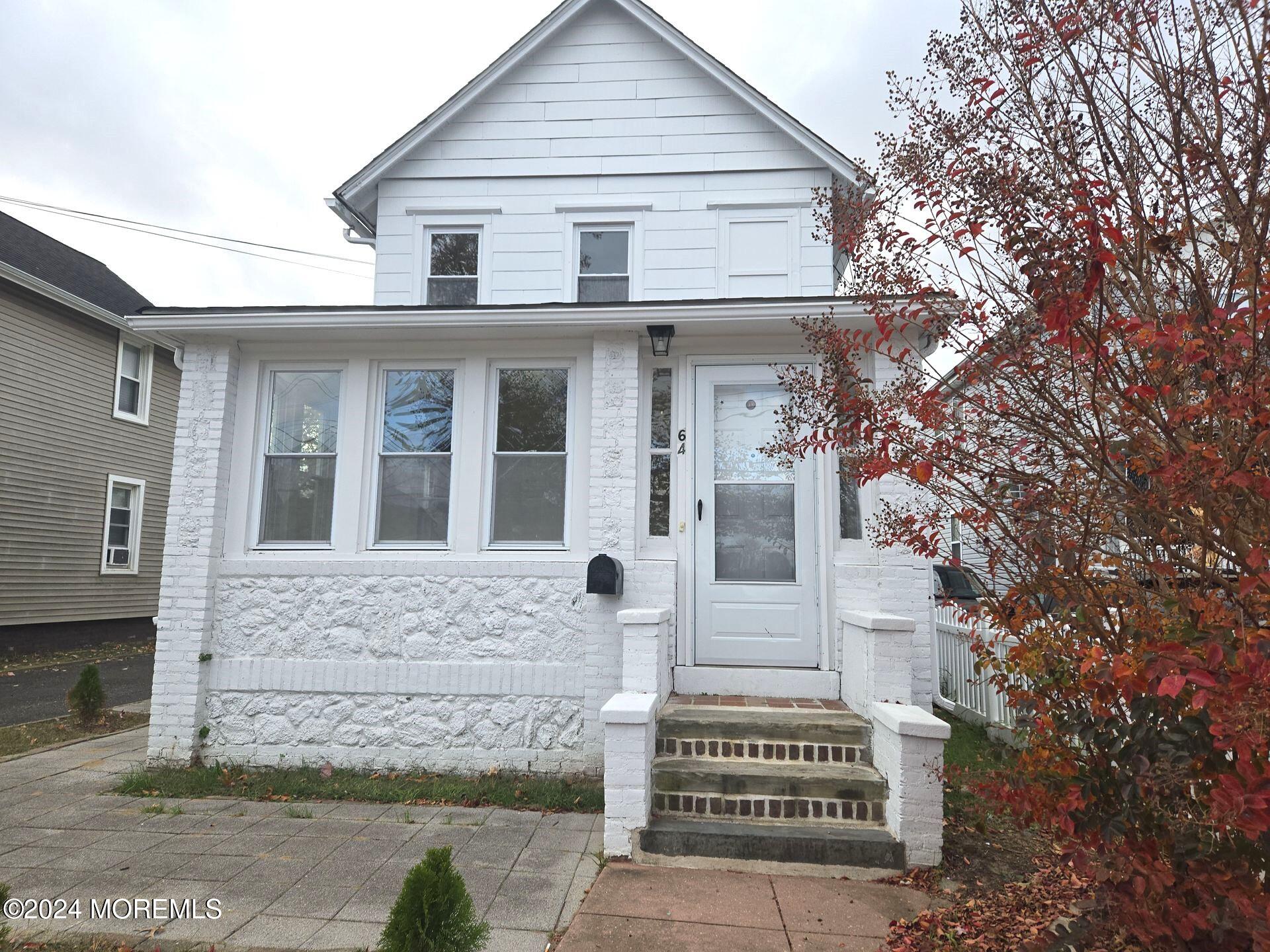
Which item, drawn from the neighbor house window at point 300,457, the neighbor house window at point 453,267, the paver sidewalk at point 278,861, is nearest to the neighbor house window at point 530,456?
the neighbor house window at point 300,457

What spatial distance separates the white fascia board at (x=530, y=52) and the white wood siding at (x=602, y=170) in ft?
0.37

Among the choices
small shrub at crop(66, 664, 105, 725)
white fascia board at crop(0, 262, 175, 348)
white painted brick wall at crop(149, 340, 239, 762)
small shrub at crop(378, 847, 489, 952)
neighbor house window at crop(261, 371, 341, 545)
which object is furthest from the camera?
white fascia board at crop(0, 262, 175, 348)

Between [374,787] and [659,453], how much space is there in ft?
11.0

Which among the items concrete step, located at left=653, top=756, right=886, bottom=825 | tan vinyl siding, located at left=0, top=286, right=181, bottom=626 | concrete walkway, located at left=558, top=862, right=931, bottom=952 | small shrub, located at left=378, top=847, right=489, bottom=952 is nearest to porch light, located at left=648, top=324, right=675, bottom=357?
concrete step, located at left=653, top=756, right=886, bottom=825

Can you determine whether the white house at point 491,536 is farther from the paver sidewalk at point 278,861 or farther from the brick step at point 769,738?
the paver sidewalk at point 278,861

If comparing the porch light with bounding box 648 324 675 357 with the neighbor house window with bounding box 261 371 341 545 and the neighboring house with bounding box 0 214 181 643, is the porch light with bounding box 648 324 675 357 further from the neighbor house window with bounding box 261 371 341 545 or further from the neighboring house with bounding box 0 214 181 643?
the neighboring house with bounding box 0 214 181 643

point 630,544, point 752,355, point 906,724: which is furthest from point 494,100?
point 906,724

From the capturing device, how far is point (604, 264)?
7.57 meters

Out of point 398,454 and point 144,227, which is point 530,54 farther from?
point 144,227

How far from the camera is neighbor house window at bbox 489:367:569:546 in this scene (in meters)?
5.93

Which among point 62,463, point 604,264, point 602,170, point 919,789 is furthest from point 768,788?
point 62,463

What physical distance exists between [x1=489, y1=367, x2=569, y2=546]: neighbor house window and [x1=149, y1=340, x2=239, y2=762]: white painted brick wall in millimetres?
2297

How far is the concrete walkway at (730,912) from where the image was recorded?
3.09 meters

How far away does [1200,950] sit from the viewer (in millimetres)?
2104
